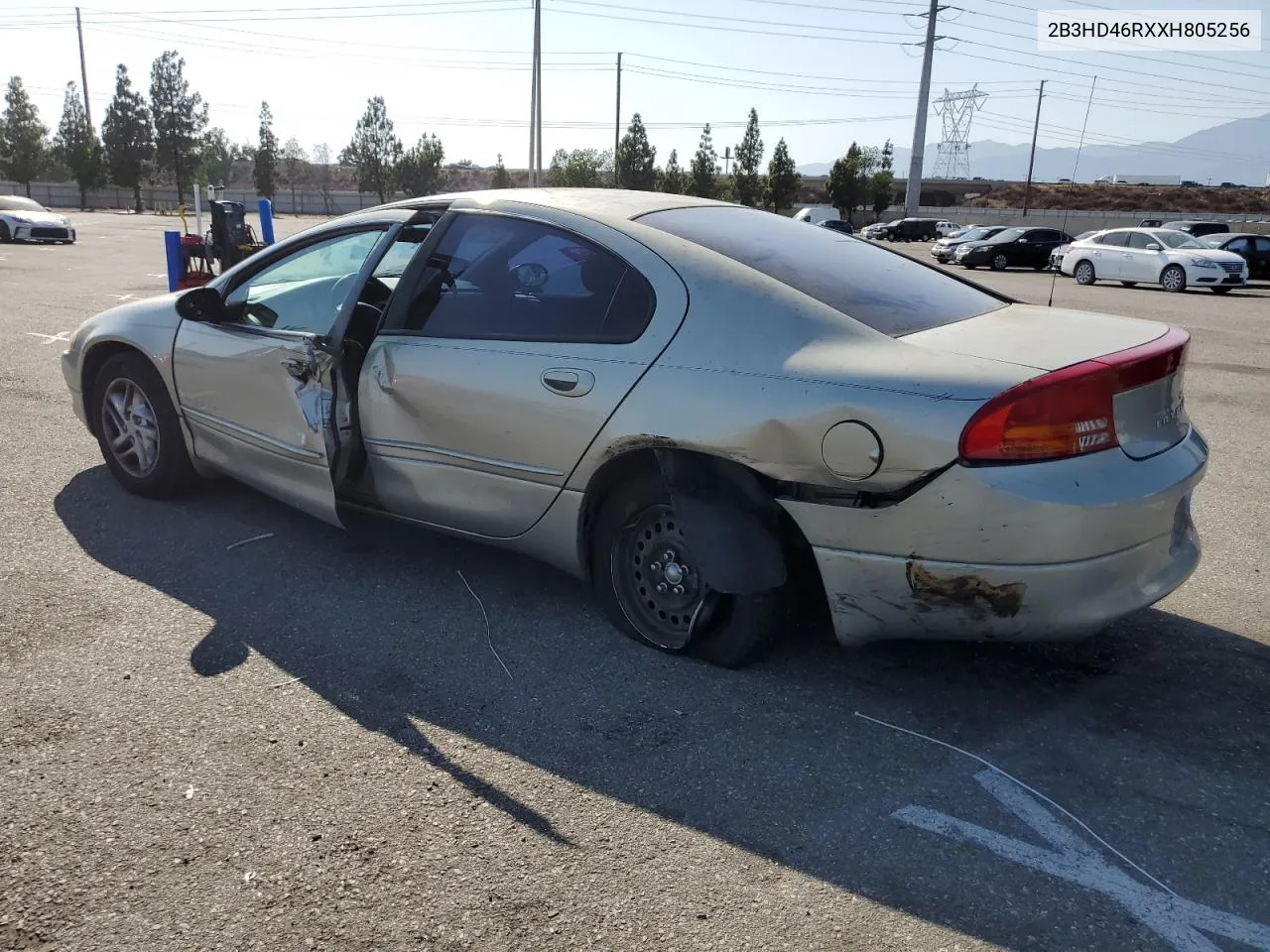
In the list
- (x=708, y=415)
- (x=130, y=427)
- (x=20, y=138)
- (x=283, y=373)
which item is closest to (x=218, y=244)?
(x=130, y=427)

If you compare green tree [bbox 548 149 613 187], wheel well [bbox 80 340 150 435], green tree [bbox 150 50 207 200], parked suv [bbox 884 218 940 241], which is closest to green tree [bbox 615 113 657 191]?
green tree [bbox 548 149 613 187]

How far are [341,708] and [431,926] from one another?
1.09 meters

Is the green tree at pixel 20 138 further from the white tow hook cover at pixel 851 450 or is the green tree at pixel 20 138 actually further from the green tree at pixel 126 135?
the white tow hook cover at pixel 851 450

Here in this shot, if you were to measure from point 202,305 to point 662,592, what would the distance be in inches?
104

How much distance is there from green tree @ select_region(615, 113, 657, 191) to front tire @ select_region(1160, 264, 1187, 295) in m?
40.8

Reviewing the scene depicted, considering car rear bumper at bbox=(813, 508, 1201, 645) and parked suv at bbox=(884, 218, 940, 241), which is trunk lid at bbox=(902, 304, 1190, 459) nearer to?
car rear bumper at bbox=(813, 508, 1201, 645)

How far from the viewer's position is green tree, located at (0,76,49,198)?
71.6m

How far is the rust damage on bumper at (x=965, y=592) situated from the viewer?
296cm

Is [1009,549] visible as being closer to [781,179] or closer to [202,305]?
[202,305]

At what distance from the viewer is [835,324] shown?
3.23 metres

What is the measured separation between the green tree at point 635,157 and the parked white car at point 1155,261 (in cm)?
3863

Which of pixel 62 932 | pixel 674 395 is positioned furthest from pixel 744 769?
pixel 62 932

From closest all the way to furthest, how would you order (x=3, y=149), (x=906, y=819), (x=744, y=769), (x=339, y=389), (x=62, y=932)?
(x=62, y=932), (x=906, y=819), (x=744, y=769), (x=339, y=389), (x=3, y=149)

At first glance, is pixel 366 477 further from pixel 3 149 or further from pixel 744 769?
pixel 3 149
